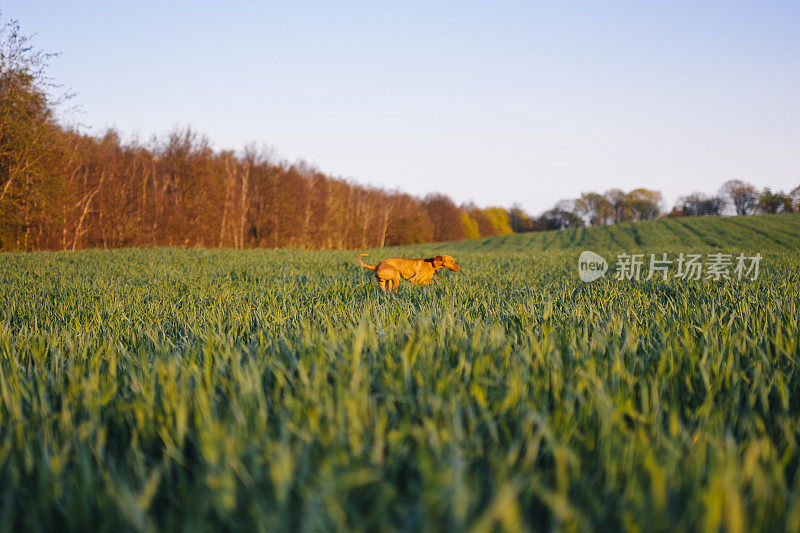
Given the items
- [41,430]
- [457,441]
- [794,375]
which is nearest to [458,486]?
[457,441]

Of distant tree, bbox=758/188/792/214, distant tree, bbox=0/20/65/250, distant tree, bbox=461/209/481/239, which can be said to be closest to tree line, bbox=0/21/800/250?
distant tree, bbox=0/20/65/250

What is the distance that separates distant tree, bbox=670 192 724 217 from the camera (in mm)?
85750

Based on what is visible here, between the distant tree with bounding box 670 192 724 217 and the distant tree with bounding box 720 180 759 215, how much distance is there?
2255 millimetres

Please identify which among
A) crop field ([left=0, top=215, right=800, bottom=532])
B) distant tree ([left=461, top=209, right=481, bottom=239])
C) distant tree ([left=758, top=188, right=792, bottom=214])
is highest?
distant tree ([left=758, top=188, right=792, bottom=214])

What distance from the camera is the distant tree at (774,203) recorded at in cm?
7069

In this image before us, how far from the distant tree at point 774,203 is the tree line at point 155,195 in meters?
65.7

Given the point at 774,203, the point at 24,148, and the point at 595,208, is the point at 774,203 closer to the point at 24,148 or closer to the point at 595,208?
the point at 595,208

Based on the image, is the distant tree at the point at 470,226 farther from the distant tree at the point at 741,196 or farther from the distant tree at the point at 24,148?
the distant tree at the point at 24,148

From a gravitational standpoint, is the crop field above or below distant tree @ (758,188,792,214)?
below

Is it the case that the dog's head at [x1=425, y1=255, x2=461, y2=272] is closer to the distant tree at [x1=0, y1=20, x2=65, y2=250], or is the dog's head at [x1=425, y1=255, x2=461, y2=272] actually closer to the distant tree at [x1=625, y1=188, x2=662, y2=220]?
the distant tree at [x1=0, y1=20, x2=65, y2=250]

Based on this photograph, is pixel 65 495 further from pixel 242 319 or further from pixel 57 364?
pixel 242 319

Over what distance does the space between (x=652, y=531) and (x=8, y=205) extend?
28.4 meters

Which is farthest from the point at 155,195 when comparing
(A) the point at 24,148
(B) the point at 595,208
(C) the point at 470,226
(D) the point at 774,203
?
(B) the point at 595,208

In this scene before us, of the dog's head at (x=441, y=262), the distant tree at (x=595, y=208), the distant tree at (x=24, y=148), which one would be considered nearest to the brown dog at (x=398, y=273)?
the dog's head at (x=441, y=262)
